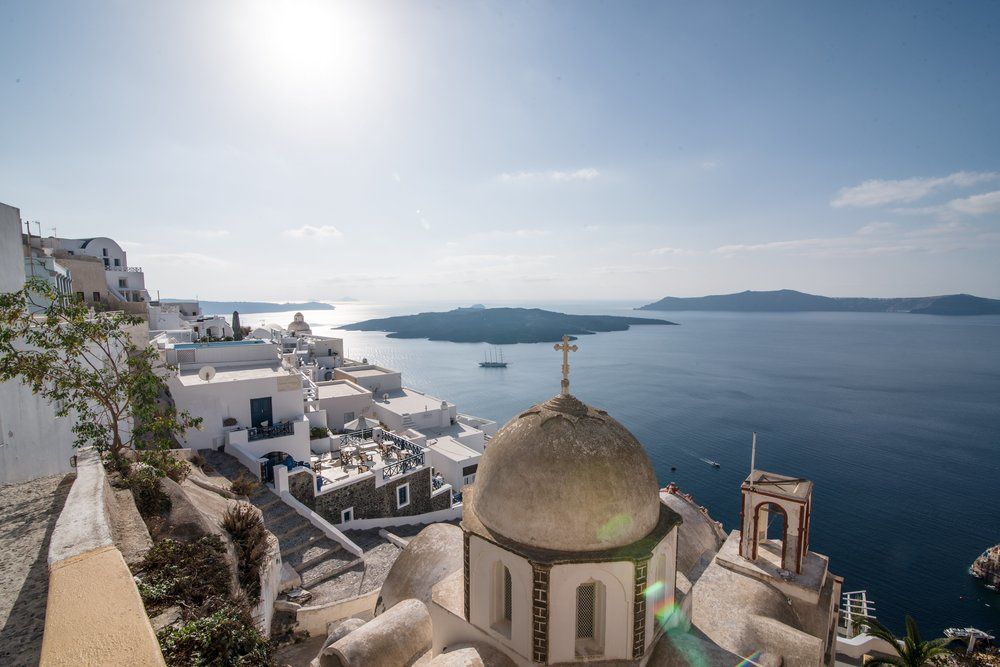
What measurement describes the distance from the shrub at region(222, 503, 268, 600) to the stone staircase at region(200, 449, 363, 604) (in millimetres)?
3849

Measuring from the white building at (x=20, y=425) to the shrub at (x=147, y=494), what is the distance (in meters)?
2.75

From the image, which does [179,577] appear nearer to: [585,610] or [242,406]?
[585,610]

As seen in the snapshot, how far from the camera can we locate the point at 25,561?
21.8 ft

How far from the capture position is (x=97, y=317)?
11016 mm

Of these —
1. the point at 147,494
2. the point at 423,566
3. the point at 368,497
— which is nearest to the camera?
the point at 147,494

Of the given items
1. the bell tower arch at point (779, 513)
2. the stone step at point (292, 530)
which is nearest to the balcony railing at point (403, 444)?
the stone step at point (292, 530)

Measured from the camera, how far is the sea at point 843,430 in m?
31.6

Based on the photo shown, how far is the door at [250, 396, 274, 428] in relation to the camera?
896 inches

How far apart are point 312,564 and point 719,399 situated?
73.1m

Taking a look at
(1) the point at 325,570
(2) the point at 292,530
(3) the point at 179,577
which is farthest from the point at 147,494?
(2) the point at 292,530

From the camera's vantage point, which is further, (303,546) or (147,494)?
(303,546)

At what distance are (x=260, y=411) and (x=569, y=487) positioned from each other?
2010 cm

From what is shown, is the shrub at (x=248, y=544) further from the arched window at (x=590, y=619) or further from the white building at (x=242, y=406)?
the white building at (x=242, y=406)

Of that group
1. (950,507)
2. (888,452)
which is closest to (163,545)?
(950,507)
